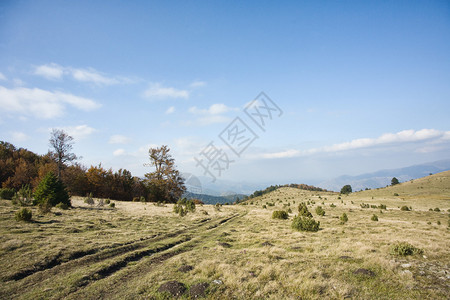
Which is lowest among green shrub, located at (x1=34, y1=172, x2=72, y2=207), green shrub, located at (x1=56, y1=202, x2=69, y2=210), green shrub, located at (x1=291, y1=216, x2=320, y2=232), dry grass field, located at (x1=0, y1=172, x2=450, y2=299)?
green shrub, located at (x1=291, y1=216, x2=320, y2=232)

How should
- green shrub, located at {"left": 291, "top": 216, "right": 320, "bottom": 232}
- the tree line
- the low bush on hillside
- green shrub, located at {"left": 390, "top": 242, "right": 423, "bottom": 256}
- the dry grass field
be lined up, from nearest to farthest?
the dry grass field → green shrub, located at {"left": 390, "top": 242, "right": 423, "bottom": 256} → green shrub, located at {"left": 291, "top": 216, "right": 320, "bottom": 232} → the low bush on hillside → the tree line

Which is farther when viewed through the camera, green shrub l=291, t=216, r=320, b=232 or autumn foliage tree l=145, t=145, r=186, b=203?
autumn foliage tree l=145, t=145, r=186, b=203

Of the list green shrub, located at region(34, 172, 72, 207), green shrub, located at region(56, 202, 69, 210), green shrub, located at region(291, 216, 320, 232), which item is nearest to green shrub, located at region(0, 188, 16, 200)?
green shrub, located at region(34, 172, 72, 207)

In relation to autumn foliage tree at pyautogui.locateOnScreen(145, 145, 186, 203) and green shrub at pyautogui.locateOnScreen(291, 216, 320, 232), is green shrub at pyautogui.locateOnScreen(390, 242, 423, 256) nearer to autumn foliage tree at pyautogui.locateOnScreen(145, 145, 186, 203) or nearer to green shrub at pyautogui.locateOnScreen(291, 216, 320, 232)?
green shrub at pyautogui.locateOnScreen(291, 216, 320, 232)

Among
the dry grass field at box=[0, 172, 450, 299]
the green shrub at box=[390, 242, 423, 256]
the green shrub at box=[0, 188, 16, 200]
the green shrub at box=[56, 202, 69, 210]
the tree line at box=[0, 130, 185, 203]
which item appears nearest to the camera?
the dry grass field at box=[0, 172, 450, 299]

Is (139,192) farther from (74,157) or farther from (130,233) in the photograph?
(130,233)

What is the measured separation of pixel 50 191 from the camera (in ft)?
87.1

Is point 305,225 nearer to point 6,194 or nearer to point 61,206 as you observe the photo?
point 61,206

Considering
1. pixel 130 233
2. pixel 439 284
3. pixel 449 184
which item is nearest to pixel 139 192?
pixel 130 233

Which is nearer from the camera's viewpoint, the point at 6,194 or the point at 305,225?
the point at 305,225

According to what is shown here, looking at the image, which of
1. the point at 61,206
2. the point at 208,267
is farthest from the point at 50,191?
the point at 208,267

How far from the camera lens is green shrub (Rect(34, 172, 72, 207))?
2603 centimetres

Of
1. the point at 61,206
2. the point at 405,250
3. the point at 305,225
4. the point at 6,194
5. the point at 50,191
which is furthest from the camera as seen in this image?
the point at 6,194

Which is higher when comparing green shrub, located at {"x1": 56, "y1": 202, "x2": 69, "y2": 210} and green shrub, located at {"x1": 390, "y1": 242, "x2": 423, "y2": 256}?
green shrub, located at {"x1": 56, "y1": 202, "x2": 69, "y2": 210}
